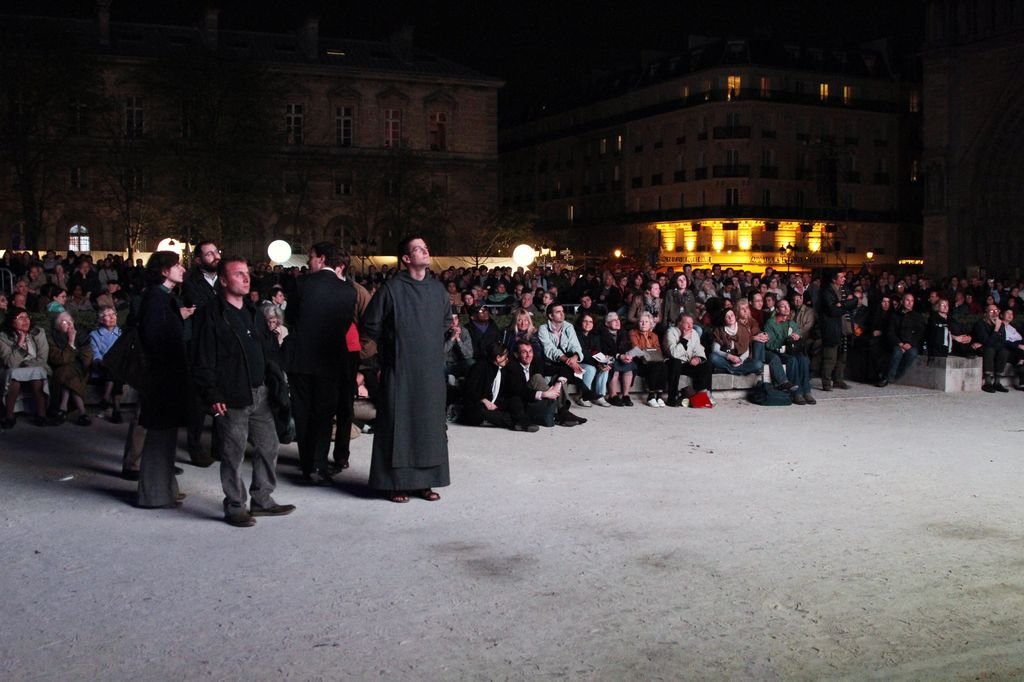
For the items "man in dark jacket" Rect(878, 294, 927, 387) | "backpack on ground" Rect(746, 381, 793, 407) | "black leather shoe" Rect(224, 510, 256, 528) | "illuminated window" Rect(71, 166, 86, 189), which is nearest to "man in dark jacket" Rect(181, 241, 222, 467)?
"black leather shoe" Rect(224, 510, 256, 528)

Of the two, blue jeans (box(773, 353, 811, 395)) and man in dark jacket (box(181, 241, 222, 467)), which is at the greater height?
man in dark jacket (box(181, 241, 222, 467))

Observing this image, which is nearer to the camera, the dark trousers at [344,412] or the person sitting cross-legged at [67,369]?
the dark trousers at [344,412]

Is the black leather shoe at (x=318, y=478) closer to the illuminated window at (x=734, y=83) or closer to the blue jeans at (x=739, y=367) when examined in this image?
the blue jeans at (x=739, y=367)

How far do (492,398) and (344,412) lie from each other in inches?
129

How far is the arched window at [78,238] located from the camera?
57.8 meters

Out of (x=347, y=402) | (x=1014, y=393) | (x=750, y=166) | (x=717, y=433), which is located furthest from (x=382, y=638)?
(x=750, y=166)

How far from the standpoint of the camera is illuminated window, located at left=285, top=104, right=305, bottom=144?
62.7 meters

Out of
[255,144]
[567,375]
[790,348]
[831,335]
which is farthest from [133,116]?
[567,375]

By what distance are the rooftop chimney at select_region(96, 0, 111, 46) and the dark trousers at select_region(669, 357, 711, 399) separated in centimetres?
5139

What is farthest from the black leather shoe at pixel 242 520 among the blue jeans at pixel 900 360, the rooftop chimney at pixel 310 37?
the rooftop chimney at pixel 310 37

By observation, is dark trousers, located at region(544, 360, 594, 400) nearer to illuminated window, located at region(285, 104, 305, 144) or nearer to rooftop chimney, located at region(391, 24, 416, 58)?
illuminated window, located at region(285, 104, 305, 144)

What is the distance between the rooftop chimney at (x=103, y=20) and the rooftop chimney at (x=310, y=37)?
33.0ft

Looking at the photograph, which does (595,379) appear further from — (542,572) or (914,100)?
(914,100)

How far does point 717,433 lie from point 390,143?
53599mm
